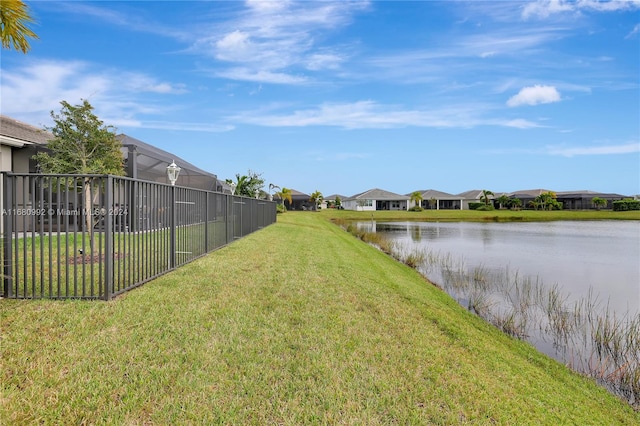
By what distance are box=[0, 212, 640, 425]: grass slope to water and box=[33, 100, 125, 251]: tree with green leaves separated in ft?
27.8

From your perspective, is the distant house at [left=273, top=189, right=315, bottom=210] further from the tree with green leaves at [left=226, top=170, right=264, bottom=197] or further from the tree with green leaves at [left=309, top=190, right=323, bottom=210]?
the tree with green leaves at [left=226, top=170, right=264, bottom=197]

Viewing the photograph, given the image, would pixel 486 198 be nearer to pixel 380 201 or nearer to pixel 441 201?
pixel 441 201

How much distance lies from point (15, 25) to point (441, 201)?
75809 mm

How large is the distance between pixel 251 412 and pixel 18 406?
1.78 metres

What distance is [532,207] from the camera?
69.8 meters

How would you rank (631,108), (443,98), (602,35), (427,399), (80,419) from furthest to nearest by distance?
(443,98) → (631,108) → (602,35) → (427,399) → (80,419)

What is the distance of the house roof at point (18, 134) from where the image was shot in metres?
12.2

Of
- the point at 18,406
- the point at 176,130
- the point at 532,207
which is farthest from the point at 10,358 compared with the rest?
the point at 532,207

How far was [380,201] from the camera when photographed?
69.9 metres

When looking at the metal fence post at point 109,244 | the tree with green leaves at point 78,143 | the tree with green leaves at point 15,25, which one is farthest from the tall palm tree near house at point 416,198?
the tree with green leaves at point 15,25

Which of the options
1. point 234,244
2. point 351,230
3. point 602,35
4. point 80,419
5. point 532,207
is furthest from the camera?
point 532,207

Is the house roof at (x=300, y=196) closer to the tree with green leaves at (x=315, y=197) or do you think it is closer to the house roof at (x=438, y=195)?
the tree with green leaves at (x=315, y=197)

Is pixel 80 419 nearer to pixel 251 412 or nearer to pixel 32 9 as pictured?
pixel 251 412

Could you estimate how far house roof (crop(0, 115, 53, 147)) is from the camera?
12.2 meters
